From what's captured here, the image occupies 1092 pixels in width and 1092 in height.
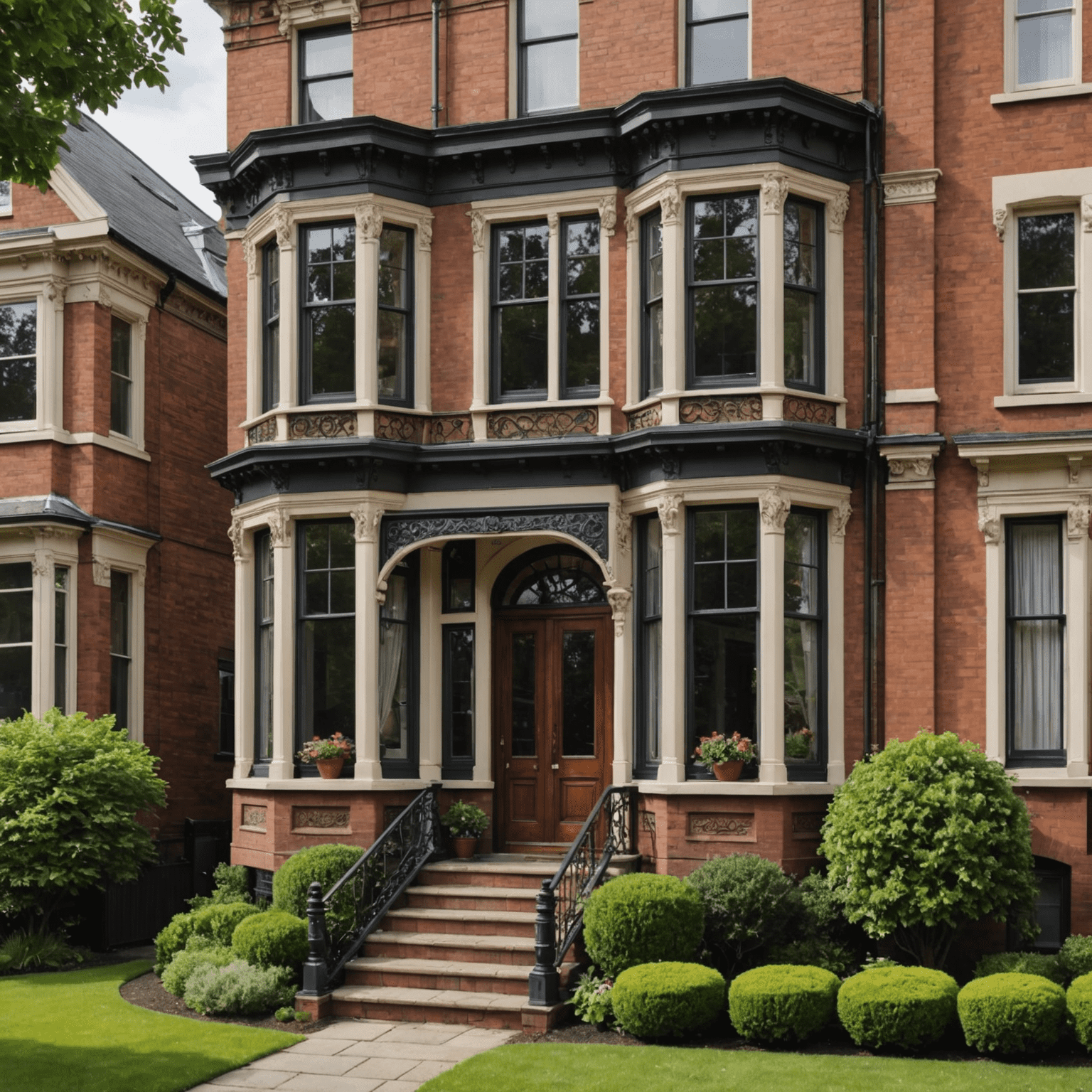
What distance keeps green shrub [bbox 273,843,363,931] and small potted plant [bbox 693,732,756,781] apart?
3953 mm

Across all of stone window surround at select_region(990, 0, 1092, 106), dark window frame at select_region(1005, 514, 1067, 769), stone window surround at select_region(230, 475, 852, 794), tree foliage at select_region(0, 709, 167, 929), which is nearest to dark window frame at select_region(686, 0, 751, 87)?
stone window surround at select_region(990, 0, 1092, 106)

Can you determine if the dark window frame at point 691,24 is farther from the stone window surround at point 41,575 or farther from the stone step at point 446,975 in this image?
the stone step at point 446,975

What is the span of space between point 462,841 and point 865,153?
30.1ft

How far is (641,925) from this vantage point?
1381 cm

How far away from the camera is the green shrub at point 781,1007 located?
12703mm

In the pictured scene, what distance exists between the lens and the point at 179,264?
23.0 meters

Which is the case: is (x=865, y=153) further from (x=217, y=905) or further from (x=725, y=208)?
(x=217, y=905)

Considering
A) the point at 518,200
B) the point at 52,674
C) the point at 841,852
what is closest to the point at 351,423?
the point at 518,200

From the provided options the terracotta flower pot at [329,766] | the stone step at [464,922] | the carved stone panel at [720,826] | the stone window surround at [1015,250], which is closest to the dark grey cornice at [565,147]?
the stone window surround at [1015,250]

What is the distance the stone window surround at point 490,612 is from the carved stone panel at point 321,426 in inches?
28.0

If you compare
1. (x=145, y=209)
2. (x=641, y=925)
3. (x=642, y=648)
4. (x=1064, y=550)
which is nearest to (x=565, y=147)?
(x=642, y=648)

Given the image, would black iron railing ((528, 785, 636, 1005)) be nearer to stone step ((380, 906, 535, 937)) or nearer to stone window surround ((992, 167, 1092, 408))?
stone step ((380, 906, 535, 937))

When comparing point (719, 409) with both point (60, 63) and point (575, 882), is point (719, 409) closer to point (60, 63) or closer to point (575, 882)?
point (575, 882)

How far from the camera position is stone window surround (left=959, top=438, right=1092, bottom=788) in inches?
614
